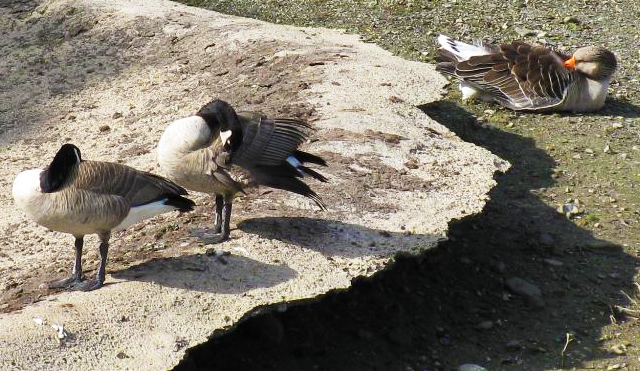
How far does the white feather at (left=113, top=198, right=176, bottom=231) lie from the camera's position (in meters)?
4.43

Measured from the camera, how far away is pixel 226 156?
4.63m

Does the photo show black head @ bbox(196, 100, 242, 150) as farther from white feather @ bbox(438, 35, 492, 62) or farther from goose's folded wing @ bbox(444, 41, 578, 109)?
white feather @ bbox(438, 35, 492, 62)

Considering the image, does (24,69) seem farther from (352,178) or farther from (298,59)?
(352,178)

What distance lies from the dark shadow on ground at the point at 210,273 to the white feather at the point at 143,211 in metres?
0.21

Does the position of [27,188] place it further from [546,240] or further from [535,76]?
[535,76]

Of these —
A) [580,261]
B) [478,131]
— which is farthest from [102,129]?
[580,261]

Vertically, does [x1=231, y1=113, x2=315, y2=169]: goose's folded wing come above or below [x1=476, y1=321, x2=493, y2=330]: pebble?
above

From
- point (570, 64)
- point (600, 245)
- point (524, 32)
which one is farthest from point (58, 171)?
point (524, 32)

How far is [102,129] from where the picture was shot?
6867 mm

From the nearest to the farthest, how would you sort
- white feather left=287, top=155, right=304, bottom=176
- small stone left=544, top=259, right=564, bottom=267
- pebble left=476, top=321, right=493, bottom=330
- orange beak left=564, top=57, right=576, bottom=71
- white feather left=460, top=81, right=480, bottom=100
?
white feather left=287, top=155, right=304, bottom=176, pebble left=476, top=321, right=493, bottom=330, small stone left=544, top=259, right=564, bottom=267, orange beak left=564, top=57, right=576, bottom=71, white feather left=460, top=81, right=480, bottom=100

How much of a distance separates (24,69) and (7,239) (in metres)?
2.95

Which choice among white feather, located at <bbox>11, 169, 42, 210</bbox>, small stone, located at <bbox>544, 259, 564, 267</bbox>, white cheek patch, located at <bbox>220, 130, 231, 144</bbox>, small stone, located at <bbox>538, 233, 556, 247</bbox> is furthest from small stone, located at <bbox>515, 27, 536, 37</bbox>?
white feather, located at <bbox>11, 169, 42, 210</bbox>

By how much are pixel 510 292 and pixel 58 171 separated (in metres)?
2.57

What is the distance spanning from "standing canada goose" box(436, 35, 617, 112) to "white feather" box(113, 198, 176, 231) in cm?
367
